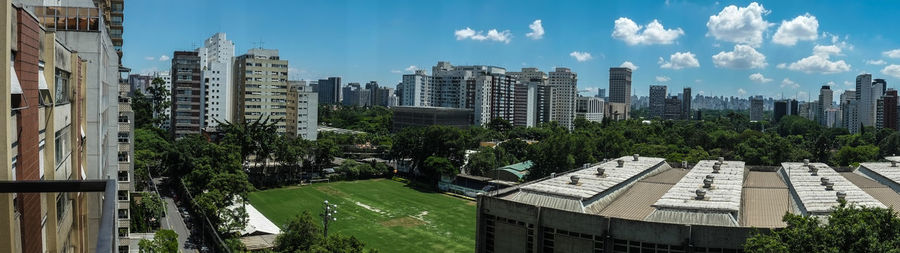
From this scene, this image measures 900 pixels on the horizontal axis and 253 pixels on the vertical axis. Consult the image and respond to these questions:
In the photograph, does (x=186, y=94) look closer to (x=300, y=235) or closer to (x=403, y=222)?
Answer: (x=403, y=222)

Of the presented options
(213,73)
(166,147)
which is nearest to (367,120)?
(213,73)

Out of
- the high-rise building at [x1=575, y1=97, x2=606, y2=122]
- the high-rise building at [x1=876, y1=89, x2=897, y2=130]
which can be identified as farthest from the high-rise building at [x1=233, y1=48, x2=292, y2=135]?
the high-rise building at [x1=876, y1=89, x2=897, y2=130]

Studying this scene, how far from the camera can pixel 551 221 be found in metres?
19.0

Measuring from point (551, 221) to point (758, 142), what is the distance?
55.5 meters

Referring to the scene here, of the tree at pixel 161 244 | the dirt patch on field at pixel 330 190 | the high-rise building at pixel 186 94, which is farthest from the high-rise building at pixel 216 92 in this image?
the tree at pixel 161 244

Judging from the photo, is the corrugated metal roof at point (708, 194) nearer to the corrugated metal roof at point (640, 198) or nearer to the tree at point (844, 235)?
the corrugated metal roof at point (640, 198)

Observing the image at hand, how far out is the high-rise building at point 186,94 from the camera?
2790 inches

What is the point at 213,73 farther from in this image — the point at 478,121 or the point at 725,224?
the point at 725,224

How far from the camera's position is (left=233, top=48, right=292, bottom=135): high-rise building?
71.9 m

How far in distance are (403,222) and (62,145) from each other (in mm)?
33840

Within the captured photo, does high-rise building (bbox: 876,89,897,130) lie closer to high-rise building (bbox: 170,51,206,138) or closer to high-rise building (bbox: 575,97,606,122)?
high-rise building (bbox: 575,97,606,122)

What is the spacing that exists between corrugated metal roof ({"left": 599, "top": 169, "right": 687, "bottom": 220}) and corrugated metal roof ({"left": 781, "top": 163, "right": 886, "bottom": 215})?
4.95 metres

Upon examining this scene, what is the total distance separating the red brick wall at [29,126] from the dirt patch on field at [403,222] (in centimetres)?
3478

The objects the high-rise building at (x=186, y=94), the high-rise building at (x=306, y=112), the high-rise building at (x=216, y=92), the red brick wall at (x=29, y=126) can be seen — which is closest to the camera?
the red brick wall at (x=29, y=126)
